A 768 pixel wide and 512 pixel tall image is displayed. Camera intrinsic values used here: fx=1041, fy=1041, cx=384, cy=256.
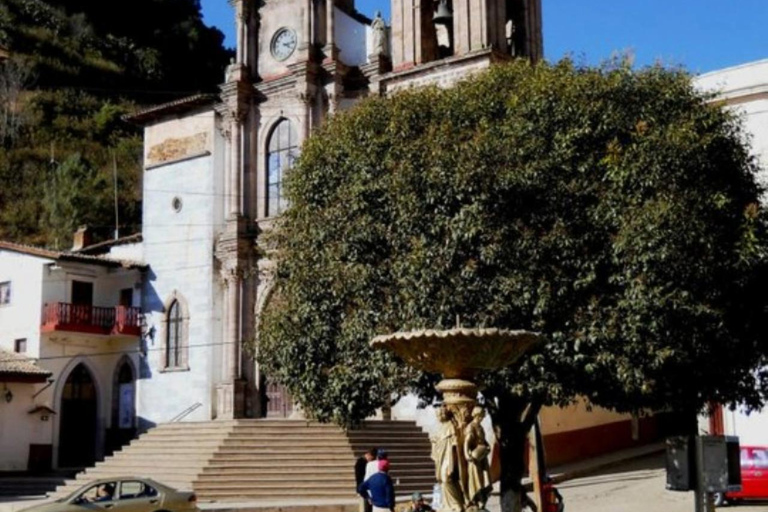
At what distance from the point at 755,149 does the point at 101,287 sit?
20850mm

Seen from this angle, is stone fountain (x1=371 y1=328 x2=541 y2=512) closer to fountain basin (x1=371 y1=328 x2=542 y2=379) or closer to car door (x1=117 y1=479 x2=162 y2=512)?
fountain basin (x1=371 y1=328 x2=542 y2=379)

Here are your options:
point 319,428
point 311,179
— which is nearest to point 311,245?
point 311,179

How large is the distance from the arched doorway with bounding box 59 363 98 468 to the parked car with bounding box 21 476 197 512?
15.9 metres

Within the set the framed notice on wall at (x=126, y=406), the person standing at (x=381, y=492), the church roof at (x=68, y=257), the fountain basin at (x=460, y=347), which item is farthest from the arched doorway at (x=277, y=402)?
the fountain basin at (x=460, y=347)

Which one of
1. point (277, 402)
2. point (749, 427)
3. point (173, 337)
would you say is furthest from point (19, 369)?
point (749, 427)

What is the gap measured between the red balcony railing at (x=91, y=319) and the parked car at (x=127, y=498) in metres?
15.1

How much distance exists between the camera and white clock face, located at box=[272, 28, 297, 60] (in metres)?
32.0

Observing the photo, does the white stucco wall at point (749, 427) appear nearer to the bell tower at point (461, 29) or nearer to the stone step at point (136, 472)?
the bell tower at point (461, 29)

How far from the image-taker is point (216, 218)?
105 ft

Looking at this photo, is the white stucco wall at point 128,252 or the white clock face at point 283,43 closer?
the white clock face at point 283,43

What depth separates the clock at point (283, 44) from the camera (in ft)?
105

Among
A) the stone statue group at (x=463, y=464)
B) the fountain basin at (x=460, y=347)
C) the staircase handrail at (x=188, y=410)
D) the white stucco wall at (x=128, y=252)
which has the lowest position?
the stone statue group at (x=463, y=464)

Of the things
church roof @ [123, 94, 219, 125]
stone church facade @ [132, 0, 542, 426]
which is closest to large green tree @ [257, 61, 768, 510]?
stone church facade @ [132, 0, 542, 426]

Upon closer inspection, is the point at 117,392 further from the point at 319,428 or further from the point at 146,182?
the point at 319,428
